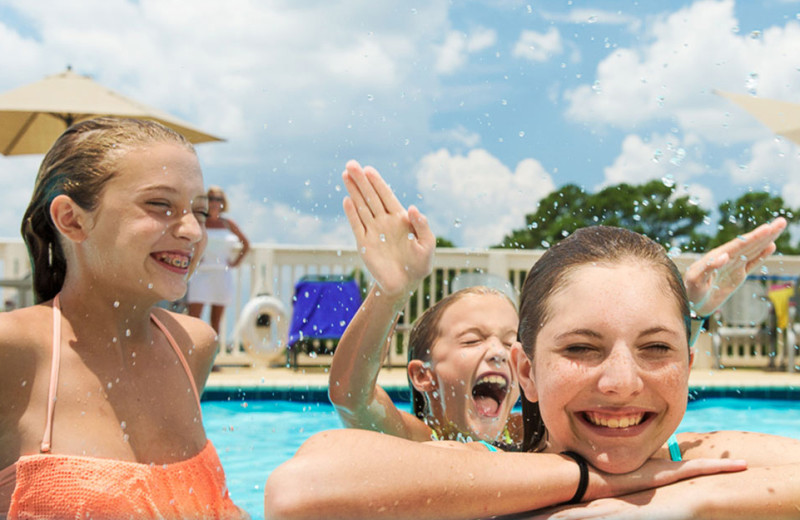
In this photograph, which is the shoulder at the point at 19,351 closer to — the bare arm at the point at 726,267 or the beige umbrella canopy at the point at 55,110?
the bare arm at the point at 726,267

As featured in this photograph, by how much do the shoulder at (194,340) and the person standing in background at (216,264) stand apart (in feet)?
22.1

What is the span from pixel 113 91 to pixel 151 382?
9337 millimetres

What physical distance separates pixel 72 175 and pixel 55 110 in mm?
8243

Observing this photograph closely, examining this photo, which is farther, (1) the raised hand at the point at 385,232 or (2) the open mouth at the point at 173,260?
(2) the open mouth at the point at 173,260

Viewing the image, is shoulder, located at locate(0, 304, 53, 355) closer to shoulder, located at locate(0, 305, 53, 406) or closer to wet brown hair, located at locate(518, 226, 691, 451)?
shoulder, located at locate(0, 305, 53, 406)

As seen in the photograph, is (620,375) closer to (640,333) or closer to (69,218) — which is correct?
(640,333)

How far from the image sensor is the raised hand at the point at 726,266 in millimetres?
2613

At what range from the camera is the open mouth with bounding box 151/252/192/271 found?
2.52m

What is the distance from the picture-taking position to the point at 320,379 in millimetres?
9461

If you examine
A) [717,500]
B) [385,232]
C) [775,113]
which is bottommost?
[717,500]

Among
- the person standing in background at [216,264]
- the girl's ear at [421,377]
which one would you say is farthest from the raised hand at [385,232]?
the person standing in background at [216,264]

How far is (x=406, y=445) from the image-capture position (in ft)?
5.62

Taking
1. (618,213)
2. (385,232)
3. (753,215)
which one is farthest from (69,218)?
(618,213)

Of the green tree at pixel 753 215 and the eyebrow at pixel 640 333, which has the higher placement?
the green tree at pixel 753 215
